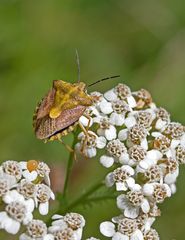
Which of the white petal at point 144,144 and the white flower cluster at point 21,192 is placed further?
the white petal at point 144,144

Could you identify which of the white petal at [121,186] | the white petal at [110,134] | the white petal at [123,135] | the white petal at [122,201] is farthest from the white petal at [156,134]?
the white petal at [122,201]

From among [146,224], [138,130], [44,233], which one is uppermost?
[138,130]

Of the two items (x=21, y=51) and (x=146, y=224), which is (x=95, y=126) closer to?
(x=146, y=224)

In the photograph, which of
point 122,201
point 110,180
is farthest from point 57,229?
point 110,180

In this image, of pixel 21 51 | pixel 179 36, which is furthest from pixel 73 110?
pixel 179 36

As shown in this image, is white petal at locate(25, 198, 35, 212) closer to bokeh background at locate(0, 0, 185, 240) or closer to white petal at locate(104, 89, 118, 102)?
white petal at locate(104, 89, 118, 102)

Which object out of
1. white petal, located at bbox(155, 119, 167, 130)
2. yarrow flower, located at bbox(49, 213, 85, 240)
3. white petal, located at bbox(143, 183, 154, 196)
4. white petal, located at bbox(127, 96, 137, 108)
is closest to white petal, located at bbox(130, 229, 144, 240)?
white petal, located at bbox(143, 183, 154, 196)

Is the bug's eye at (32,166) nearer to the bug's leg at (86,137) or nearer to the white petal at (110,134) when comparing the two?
the bug's leg at (86,137)
